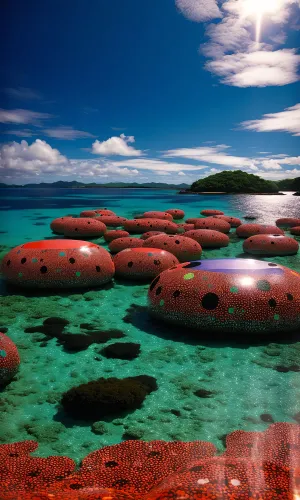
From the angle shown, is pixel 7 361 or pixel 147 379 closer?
pixel 7 361

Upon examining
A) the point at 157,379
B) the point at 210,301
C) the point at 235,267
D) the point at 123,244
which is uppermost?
the point at 235,267

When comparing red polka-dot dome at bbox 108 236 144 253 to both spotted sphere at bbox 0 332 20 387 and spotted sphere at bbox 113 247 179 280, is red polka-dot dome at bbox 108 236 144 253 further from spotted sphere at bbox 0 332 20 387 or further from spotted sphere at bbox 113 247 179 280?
spotted sphere at bbox 0 332 20 387

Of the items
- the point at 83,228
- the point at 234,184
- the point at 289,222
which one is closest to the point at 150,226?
the point at 83,228

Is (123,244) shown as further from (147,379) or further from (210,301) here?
(147,379)

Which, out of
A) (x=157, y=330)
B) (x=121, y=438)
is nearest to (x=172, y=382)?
(x=121, y=438)

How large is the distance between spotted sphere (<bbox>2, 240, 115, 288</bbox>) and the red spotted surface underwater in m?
0.04

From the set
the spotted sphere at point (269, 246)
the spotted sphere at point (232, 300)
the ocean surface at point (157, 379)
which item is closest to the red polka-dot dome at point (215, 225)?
the spotted sphere at point (269, 246)

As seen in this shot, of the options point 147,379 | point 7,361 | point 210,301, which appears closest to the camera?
point 7,361

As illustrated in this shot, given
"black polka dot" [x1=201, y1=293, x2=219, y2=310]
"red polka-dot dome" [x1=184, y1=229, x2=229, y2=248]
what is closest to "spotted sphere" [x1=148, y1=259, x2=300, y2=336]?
"black polka dot" [x1=201, y1=293, x2=219, y2=310]

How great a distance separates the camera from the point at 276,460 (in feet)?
16.6

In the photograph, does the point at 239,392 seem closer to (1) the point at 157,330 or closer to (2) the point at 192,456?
(2) the point at 192,456

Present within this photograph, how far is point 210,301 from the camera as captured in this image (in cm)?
962

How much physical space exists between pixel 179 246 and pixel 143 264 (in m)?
3.76

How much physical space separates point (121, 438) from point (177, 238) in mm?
13130
